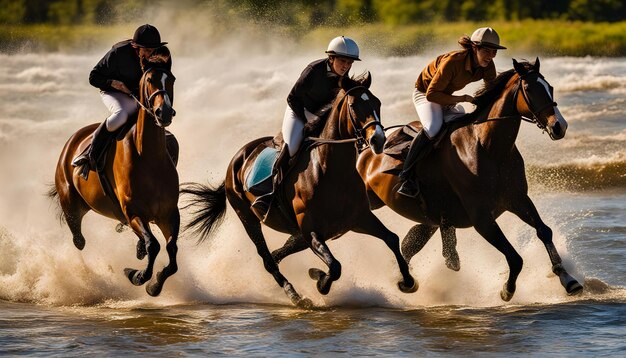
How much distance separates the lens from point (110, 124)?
1230cm

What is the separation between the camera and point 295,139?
11.8 m

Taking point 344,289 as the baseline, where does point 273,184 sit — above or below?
above

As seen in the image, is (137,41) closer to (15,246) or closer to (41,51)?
(15,246)

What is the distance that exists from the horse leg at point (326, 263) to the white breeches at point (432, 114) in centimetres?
145

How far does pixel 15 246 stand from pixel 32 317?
265 centimetres

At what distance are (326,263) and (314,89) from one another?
151cm

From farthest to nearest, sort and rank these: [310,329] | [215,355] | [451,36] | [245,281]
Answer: [451,36] → [245,281] → [310,329] → [215,355]

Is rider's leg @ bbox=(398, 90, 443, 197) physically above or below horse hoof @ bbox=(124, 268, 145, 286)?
above

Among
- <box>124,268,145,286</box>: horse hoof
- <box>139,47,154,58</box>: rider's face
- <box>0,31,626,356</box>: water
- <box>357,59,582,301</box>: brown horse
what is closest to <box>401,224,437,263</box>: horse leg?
<box>0,31,626,356</box>: water

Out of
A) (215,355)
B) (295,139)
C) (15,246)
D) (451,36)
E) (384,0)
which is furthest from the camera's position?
(384,0)

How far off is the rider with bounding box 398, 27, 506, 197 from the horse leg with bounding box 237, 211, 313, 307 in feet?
4.34

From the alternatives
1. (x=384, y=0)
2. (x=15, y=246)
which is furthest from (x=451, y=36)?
(x=15, y=246)

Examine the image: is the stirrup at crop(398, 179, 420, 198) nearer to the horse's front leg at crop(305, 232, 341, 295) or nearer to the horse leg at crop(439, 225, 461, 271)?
the horse leg at crop(439, 225, 461, 271)

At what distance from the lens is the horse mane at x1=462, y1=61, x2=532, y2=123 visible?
1177cm
